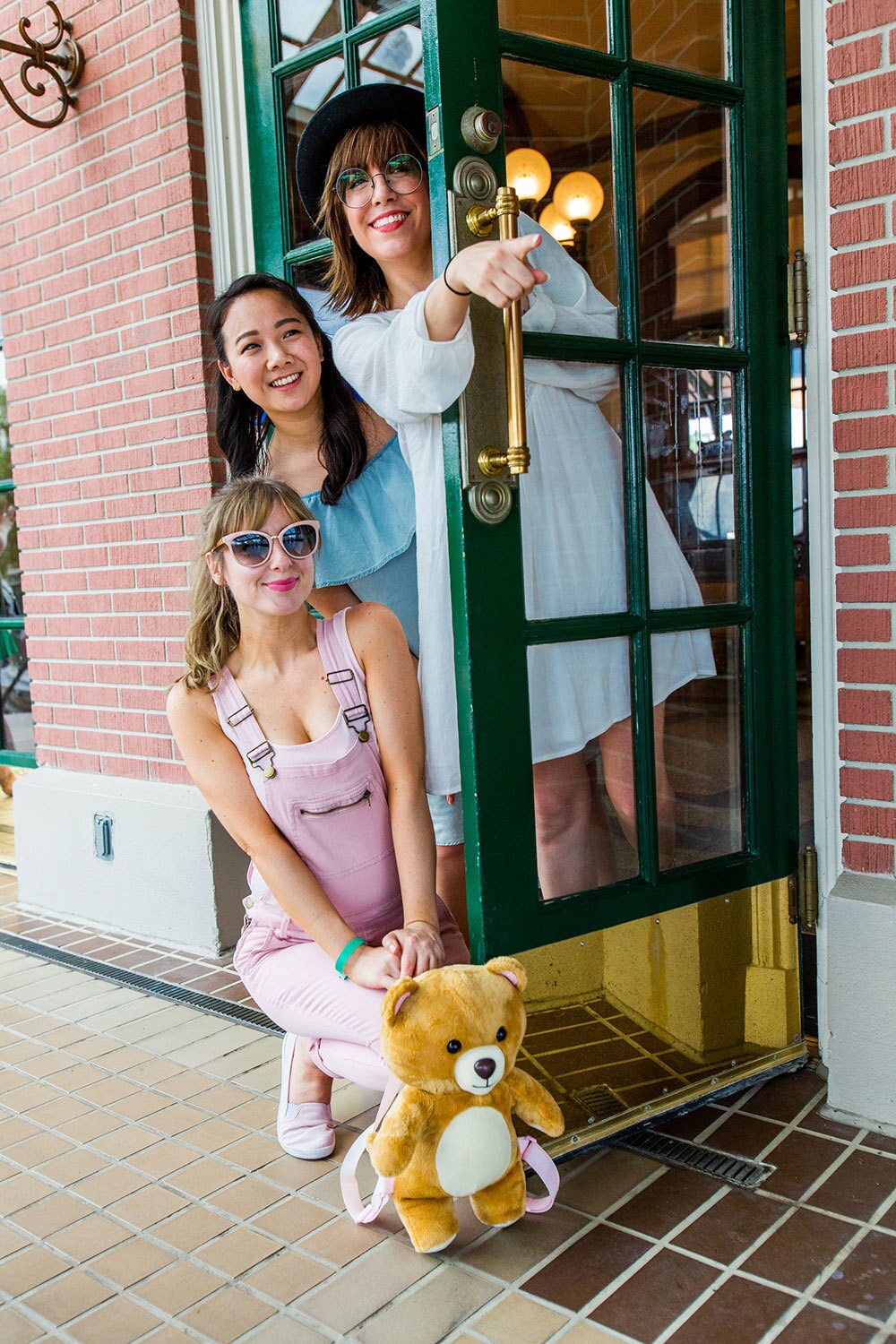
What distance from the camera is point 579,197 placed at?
2.17 metres

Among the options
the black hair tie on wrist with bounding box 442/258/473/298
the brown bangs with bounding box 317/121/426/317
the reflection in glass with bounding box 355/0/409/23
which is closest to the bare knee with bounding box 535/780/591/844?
the black hair tie on wrist with bounding box 442/258/473/298

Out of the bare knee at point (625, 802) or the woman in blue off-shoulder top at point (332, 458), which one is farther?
the woman in blue off-shoulder top at point (332, 458)

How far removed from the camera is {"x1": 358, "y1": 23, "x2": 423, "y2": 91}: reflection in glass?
276 cm

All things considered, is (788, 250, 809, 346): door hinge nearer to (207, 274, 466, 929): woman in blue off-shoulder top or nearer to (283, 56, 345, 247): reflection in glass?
(207, 274, 466, 929): woman in blue off-shoulder top

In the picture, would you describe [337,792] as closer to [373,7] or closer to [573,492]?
[573,492]

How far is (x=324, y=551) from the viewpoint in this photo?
2.56m

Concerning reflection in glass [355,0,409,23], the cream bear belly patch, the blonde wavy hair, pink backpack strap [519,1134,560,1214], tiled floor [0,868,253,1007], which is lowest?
tiled floor [0,868,253,1007]

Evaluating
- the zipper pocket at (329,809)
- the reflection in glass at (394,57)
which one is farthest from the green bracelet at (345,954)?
the reflection in glass at (394,57)

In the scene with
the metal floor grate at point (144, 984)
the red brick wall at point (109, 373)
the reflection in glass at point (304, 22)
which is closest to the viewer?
the reflection in glass at point (304, 22)

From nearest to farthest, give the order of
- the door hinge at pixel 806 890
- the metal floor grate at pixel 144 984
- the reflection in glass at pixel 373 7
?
the door hinge at pixel 806 890, the reflection in glass at pixel 373 7, the metal floor grate at pixel 144 984

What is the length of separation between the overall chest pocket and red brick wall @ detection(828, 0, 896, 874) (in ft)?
3.17

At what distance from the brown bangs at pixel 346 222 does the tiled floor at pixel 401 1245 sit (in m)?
1.84

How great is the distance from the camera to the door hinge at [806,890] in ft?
8.02

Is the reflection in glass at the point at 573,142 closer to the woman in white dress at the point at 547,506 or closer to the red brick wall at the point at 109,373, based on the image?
the woman in white dress at the point at 547,506
